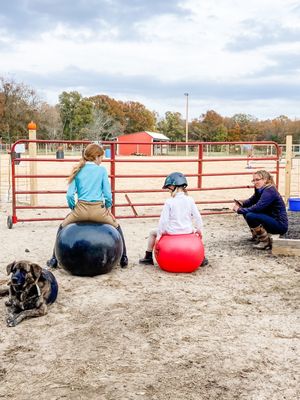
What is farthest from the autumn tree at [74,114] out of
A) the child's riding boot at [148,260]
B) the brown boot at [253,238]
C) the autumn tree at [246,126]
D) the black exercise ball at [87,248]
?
the black exercise ball at [87,248]

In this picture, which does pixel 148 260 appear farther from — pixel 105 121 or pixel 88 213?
pixel 105 121

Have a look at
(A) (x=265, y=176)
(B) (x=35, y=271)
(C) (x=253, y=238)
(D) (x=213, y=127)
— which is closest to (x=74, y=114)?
(D) (x=213, y=127)

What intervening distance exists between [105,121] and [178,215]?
68.1 metres

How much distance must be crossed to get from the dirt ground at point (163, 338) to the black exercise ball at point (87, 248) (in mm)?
146

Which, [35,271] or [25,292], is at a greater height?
[35,271]

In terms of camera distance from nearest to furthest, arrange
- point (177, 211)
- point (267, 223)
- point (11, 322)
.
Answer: point (11, 322) → point (177, 211) → point (267, 223)

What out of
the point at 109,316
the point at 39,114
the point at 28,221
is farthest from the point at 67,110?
the point at 109,316

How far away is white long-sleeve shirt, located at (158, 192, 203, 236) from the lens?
18.3 feet

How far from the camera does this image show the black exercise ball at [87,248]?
530 centimetres

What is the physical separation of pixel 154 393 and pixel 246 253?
4038 millimetres

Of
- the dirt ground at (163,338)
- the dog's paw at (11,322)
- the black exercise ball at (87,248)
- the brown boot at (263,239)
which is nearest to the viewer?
the dirt ground at (163,338)

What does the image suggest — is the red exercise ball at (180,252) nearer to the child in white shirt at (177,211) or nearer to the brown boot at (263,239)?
the child in white shirt at (177,211)

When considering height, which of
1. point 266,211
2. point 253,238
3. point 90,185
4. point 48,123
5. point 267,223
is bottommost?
point 253,238

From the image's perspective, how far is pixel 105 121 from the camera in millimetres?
72250
